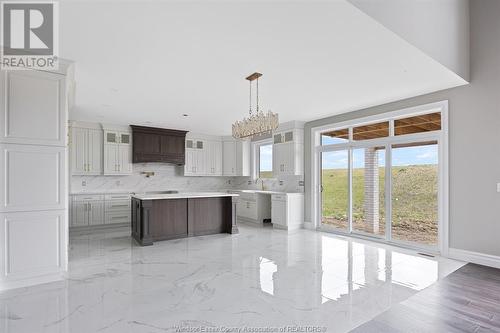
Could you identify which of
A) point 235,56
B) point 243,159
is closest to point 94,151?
point 243,159

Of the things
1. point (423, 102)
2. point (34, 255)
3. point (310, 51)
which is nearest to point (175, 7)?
point (310, 51)

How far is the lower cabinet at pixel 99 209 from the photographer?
6.20m

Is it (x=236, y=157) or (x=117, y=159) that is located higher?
(x=236, y=157)

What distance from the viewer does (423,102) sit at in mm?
4500

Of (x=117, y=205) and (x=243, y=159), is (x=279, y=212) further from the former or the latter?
(x=117, y=205)

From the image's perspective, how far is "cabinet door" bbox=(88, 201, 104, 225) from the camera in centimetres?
634

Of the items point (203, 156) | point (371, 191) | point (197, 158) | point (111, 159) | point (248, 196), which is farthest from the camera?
point (203, 156)

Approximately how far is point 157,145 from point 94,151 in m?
1.48

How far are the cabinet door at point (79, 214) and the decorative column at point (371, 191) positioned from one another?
20.0 feet

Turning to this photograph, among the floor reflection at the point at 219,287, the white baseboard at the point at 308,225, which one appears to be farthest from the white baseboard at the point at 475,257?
the white baseboard at the point at 308,225

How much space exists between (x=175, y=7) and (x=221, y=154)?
6.59m

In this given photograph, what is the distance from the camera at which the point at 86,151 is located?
6578mm

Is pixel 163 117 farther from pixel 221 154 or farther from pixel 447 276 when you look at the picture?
pixel 447 276

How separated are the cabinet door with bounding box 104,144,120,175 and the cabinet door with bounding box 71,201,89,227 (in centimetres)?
93
